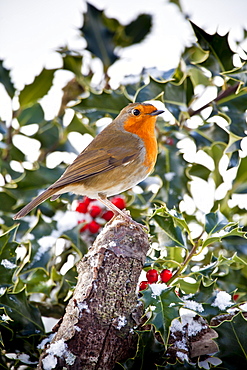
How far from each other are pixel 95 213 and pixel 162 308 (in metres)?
1.13

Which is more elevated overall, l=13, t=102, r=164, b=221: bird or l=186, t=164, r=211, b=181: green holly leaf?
l=13, t=102, r=164, b=221: bird

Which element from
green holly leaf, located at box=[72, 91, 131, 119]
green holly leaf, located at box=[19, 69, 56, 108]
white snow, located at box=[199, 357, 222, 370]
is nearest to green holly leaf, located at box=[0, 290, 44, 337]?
white snow, located at box=[199, 357, 222, 370]

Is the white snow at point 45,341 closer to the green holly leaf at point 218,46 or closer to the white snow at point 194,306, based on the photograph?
the white snow at point 194,306

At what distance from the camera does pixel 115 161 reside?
2305 mm

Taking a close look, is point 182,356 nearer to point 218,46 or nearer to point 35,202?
point 35,202

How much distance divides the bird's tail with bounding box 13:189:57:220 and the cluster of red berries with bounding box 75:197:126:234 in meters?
0.40

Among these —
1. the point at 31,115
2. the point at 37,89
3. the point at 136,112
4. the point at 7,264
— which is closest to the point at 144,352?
the point at 7,264

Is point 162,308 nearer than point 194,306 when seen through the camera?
Yes

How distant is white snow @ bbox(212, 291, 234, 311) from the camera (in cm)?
161

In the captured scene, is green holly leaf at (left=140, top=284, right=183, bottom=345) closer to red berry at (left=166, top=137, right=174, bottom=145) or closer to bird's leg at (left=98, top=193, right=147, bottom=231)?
bird's leg at (left=98, top=193, right=147, bottom=231)


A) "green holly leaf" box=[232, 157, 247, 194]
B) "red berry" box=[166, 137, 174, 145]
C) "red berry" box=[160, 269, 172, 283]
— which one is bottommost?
"green holly leaf" box=[232, 157, 247, 194]

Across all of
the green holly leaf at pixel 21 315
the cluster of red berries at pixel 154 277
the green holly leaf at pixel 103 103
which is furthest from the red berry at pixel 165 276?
the green holly leaf at pixel 103 103

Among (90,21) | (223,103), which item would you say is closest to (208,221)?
(223,103)

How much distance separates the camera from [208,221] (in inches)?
69.7
